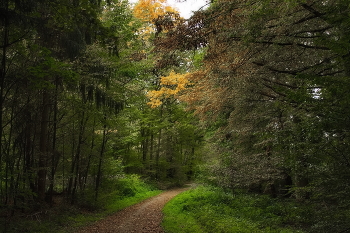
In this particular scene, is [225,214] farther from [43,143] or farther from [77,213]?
[43,143]

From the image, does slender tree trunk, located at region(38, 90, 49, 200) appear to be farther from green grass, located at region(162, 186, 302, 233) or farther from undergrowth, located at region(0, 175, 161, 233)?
green grass, located at region(162, 186, 302, 233)

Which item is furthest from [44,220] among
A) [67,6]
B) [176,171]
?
[176,171]

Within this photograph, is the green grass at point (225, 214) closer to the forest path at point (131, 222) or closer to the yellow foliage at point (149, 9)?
the forest path at point (131, 222)

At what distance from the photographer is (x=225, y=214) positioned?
10.1m

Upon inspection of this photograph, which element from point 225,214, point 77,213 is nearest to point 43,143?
point 77,213

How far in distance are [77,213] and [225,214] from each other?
20.4ft

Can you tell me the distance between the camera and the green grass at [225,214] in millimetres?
7836

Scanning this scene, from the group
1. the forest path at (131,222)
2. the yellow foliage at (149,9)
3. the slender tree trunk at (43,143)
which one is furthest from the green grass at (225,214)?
the yellow foliage at (149,9)

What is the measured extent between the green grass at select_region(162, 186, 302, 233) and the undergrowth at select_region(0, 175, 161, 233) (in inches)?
121

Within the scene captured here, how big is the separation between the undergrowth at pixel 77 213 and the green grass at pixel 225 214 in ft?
10.1

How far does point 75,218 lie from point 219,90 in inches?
295

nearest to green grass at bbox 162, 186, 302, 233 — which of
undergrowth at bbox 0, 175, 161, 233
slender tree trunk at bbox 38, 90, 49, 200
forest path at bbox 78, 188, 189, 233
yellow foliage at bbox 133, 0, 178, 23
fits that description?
forest path at bbox 78, 188, 189, 233

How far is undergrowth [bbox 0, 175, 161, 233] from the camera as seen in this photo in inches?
290

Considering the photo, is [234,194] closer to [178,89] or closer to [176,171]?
[178,89]
